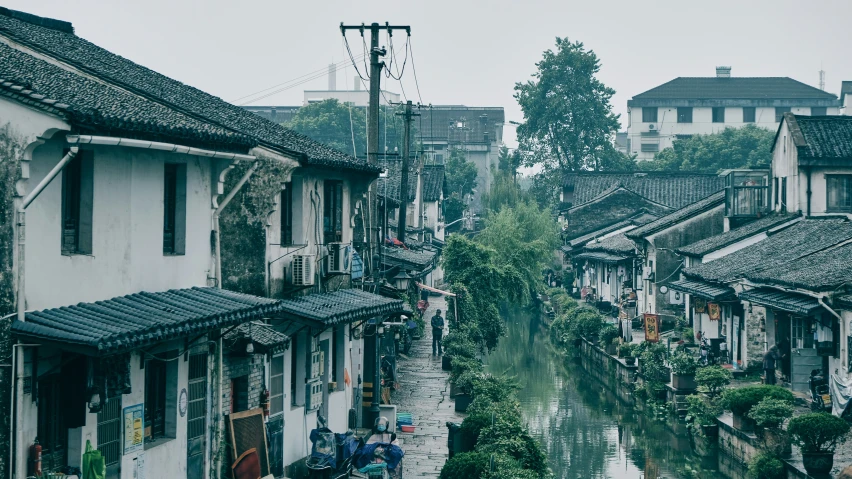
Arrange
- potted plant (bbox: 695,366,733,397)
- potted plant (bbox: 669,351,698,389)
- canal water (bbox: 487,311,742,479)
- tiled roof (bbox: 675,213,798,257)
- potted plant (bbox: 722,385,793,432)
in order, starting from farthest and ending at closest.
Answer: tiled roof (bbox: 675,213,798,257) < potted plant (bbox: 669,351,698,389) < potted plant (bbox: 695,366,733,397) < canal water (bbox: 487,311,742,479) < potted plant (bbox: 722,385,793,432)

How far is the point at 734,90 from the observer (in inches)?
3484

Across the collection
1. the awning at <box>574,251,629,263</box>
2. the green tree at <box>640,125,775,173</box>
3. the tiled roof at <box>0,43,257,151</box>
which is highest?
→ the green tree at <box>640,125,775,173</box>

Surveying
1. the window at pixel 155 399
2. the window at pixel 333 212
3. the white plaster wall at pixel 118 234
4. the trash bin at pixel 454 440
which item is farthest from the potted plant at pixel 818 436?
the window at pixel 155 399

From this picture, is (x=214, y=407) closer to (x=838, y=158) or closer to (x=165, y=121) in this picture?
(x=165, y=121)

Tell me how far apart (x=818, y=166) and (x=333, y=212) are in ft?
75.1

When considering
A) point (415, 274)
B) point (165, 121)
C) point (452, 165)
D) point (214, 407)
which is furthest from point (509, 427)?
point (452, 165)

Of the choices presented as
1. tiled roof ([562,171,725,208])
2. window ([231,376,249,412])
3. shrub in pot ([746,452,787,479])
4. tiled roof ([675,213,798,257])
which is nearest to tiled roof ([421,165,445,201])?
tiled roof ([562,171,725,208])

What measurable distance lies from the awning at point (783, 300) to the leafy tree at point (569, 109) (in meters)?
48.8

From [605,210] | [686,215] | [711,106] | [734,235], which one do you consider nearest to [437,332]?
[734,235]

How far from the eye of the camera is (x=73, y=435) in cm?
1214

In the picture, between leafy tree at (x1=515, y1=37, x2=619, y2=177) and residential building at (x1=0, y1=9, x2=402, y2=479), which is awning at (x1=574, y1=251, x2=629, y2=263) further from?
residential building at (x1=0, y1=9, x2=402, y2=479)

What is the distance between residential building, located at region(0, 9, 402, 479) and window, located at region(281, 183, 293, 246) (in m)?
0.05

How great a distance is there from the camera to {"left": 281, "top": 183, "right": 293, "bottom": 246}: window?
19383 mm

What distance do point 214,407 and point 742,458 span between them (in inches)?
543
